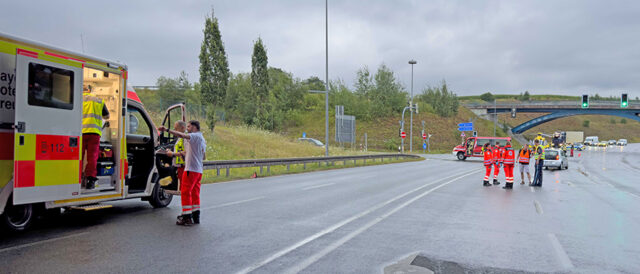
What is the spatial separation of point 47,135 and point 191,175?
2.12 m

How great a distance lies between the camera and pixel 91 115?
7.43 meters

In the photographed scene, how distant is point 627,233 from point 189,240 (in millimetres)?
7112

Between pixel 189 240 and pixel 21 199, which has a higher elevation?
pixel 21 199

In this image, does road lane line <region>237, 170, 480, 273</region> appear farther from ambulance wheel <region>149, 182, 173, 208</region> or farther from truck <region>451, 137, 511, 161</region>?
truck <region>451, 137, 511, 161</region>

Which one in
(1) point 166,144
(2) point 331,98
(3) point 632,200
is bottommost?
(3) point 632,200

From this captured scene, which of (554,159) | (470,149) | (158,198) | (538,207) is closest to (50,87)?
(158,198)

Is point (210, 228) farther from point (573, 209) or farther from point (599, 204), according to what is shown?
point (599, 204)

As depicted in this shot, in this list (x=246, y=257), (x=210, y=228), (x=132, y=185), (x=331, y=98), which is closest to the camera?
(x=246, y=257)

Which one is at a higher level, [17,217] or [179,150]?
[179,150]

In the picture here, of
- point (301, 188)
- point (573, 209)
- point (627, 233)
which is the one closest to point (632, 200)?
point (573, 209)

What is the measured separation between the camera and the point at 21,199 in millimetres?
6262

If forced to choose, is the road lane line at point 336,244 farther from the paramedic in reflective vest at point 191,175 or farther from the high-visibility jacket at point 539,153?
the high-visibility jacket at point 539,153

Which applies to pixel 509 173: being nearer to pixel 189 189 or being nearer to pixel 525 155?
pixel 525 155

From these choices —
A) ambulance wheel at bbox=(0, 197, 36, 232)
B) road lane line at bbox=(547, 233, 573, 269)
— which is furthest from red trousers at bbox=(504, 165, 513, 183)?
ambulance wheel at bbox=(0, 197, 36, 232)
